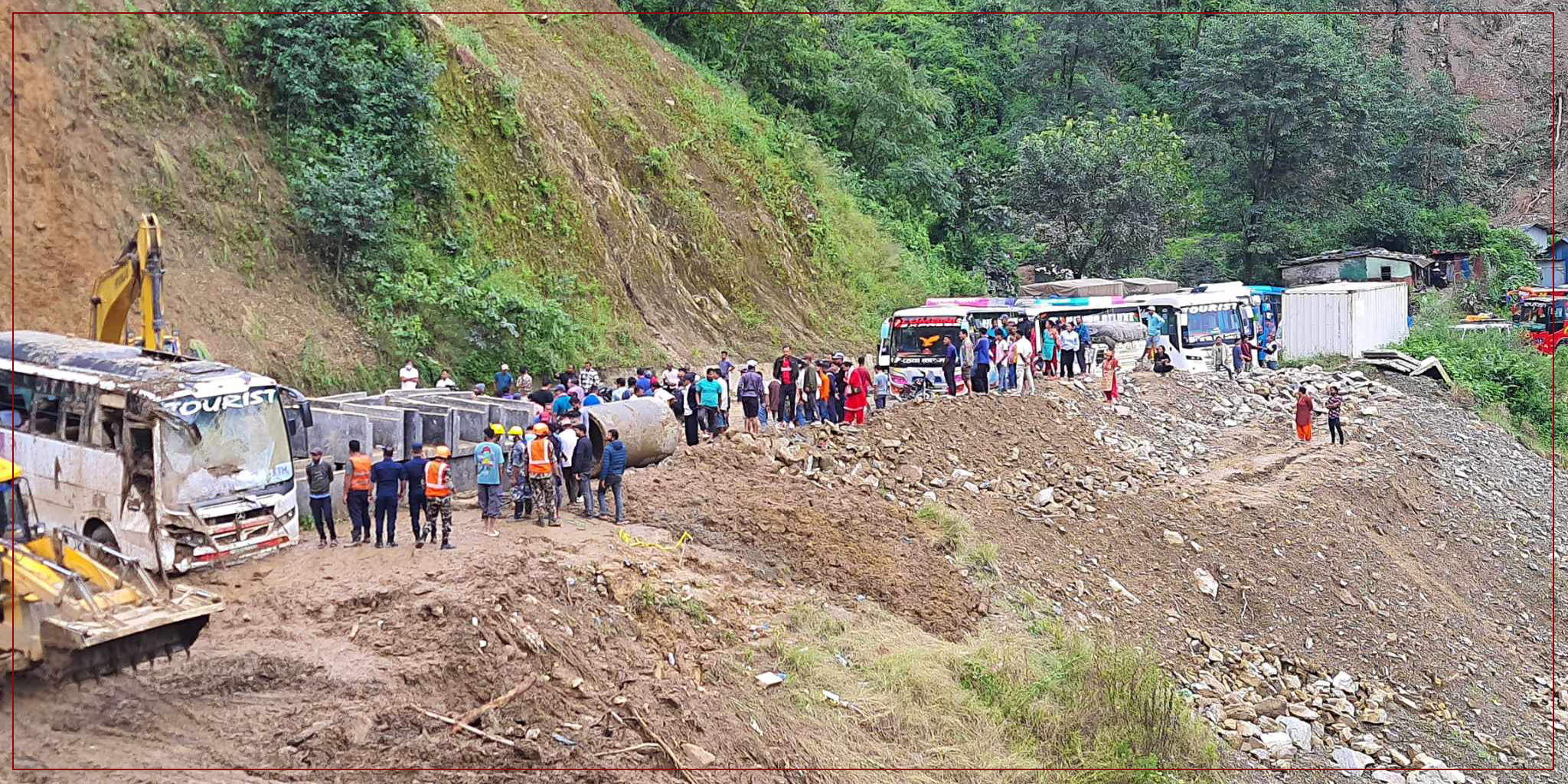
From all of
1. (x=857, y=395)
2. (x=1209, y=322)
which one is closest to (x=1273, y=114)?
(x=1209, y=322)

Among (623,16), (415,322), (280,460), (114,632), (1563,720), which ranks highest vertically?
(623,16)

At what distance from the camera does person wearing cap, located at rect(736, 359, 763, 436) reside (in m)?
20.0

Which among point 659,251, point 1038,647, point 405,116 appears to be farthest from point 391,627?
point 659,251

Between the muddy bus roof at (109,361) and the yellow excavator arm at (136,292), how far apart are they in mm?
1513

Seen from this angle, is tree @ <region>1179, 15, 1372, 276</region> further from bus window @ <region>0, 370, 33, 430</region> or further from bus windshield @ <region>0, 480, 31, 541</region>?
bus windshield @ <region>0, 480, 31, 541</region>

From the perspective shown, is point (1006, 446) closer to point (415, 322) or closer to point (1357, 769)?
point (1357, 769)

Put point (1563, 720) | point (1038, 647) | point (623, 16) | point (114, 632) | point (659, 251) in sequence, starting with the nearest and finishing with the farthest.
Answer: point (114, 632) → point (1038, 647) → point (1563, 720) → point (659, 251) → point (623, 16)

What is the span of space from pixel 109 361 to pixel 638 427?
5924 millimetres

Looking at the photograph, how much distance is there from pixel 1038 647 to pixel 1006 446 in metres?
7.31

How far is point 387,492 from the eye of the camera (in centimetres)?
1402

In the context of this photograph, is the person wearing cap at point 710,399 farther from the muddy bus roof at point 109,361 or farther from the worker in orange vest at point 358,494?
the muddy bus roof at point 109,361

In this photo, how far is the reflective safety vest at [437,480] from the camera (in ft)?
45.0

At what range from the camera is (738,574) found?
14656 millimetres

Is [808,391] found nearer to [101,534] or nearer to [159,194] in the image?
[101,534]
